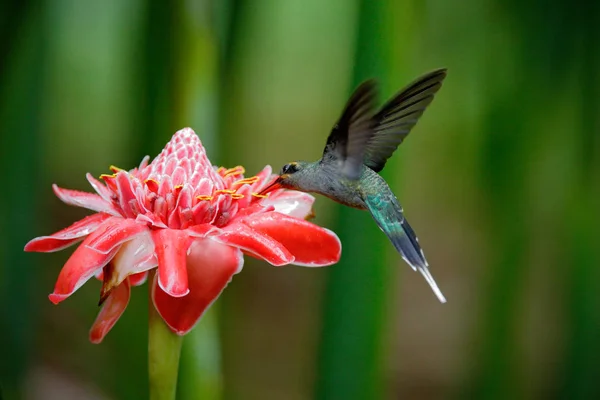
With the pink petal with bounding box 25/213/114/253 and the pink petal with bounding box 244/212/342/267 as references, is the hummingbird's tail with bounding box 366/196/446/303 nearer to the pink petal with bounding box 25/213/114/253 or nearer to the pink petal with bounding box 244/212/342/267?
the pink petal with bounding box 244/212/342/267

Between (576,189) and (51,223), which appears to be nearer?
(576,189)

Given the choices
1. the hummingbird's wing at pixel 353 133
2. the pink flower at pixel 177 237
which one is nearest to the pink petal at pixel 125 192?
the pink flower at pixel 177 237

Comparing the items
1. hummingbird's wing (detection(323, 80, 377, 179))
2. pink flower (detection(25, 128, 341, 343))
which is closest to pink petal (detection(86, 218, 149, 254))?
pink flower (detection(25, 128, 341, 343))

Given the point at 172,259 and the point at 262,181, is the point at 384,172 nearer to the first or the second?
the point at 262,181

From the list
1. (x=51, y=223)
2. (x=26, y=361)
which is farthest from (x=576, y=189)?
(x=51, y=223)

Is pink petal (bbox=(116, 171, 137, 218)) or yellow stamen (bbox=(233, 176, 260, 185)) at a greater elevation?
yellow stamen (bbox=(233, 176, 260, 185))

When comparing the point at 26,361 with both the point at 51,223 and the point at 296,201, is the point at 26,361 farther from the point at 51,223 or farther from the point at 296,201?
the point at 51,223
